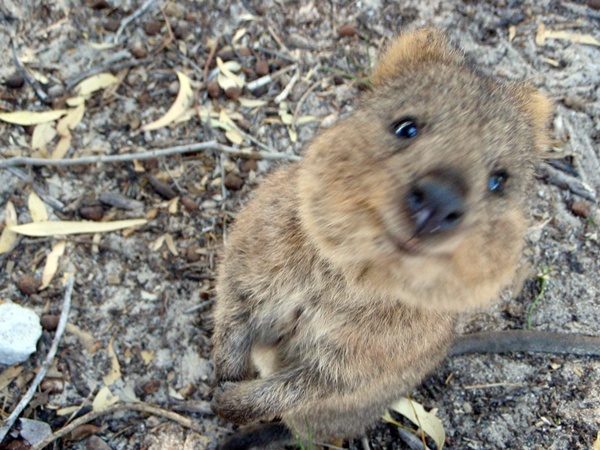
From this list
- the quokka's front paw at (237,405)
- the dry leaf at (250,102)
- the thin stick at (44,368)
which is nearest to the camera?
the quokka's front paw at (237,405)

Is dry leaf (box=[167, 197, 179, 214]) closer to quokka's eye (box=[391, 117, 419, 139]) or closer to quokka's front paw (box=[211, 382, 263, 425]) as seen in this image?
quokka's front paw (box=[211, 382, 263, 425])

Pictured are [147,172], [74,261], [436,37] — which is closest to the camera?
[436,37]

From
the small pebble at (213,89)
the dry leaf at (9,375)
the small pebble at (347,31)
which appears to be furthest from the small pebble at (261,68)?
the dry leaf at (9,375)

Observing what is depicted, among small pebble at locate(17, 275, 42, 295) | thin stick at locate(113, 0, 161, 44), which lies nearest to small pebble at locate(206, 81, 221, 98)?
thin stick at locate(113, 0, 161, 44)

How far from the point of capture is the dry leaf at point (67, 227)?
3613 millimetres

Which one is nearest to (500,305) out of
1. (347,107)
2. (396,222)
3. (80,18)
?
(347,107)

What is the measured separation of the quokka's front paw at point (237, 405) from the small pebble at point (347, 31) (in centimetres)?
272

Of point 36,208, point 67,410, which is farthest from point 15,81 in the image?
point 67,410

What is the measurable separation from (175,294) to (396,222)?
2.27 meters

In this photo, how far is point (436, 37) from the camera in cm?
291

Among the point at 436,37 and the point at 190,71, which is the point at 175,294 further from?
the point at 436,37

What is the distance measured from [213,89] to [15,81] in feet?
4.34

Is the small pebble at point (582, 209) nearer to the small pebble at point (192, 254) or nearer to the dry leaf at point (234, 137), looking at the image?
the dry leaf at point (234, 137)

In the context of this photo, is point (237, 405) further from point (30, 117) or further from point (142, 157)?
point (30, 117)
